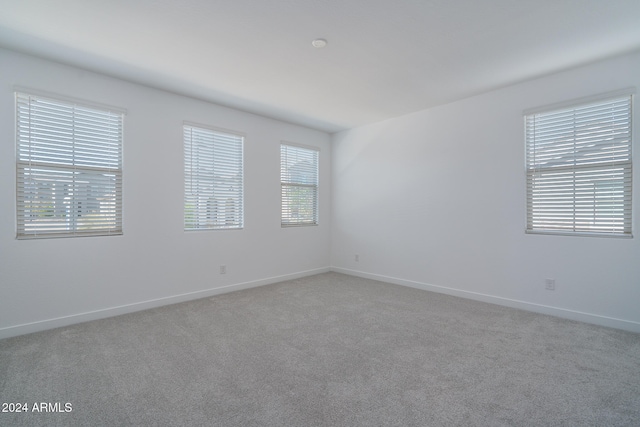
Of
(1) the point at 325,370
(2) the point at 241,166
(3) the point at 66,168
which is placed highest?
(2) the point at 241,166

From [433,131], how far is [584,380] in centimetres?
326

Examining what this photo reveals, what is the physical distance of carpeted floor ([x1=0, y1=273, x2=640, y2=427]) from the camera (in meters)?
1.74

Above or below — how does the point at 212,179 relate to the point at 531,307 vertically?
above

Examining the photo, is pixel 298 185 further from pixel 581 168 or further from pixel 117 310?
pixel 581 168

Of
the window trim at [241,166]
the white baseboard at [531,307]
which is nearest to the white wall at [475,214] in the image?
the white baseboard at [531,307]

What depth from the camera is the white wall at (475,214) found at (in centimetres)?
303

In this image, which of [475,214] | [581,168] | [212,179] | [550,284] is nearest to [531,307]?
[550,284]

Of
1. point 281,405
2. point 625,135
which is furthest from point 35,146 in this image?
point 625,135

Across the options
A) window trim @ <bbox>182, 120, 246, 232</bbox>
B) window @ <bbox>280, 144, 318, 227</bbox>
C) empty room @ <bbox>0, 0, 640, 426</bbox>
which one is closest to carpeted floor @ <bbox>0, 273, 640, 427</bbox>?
empty room @ <bbox>0, 0, 640, 426</bbox>

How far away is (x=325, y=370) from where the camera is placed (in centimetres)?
222

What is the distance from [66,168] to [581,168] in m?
5.31

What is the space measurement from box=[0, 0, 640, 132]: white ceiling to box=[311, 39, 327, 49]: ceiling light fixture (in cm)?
7

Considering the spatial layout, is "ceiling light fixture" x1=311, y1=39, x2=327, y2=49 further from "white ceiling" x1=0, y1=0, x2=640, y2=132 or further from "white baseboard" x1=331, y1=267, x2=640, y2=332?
"white baseboard" x1=331, y1=267, x2=640, y2=332

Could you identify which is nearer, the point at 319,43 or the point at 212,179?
the point at 319,43
